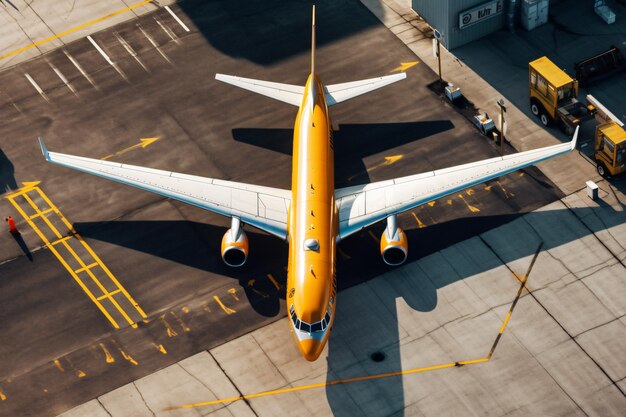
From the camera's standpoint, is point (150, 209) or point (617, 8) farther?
point (617, 8)

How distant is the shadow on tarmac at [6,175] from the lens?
2648 inches

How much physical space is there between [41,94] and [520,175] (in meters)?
35.9

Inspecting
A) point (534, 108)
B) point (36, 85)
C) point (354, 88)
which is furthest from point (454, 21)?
point (36, 85)

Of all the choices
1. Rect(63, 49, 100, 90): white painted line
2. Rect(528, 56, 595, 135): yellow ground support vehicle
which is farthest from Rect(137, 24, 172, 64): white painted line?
Rect(528, 56, 595, 135): yellow ground support vehicle

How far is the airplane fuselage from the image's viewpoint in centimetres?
5184

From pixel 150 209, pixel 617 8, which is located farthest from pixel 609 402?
pixel 617 8

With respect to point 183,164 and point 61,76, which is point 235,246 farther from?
point 61,76

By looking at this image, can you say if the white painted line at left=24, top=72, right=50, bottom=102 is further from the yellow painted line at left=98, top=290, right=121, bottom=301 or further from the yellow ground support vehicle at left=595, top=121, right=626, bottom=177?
the yellow ground support vehicle at left=595, top=121, right=626, bottom=177

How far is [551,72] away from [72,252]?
112ft

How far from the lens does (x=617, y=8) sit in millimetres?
76312

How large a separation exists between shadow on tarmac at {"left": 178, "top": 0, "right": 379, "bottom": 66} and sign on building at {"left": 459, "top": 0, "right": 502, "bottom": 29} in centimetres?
736

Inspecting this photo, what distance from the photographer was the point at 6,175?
68.0 meters

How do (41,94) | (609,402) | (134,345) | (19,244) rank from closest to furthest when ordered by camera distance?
1. (609,402)
2. (134,345)
3. (19,244)
4. (41,94)

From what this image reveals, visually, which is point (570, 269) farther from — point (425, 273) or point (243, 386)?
point (243, 386)
